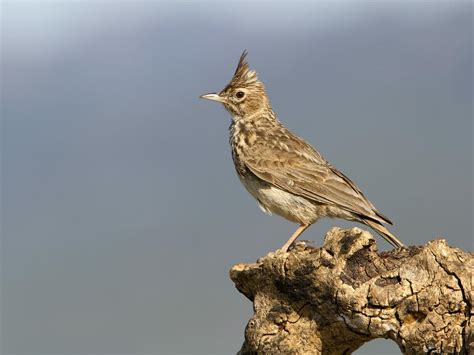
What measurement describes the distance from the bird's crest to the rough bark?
4371 millimetres

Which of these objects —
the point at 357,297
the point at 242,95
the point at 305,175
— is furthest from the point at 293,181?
the point at 357,297

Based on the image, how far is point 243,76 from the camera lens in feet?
37.9

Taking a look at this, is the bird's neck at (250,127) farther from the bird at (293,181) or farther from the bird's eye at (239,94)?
the bird's eye at (239,94)

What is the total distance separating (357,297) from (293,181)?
3659mm

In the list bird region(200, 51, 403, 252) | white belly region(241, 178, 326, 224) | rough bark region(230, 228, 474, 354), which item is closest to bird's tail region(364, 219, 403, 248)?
bird region(200, 51, 403, 252)

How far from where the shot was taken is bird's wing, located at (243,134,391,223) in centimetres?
971

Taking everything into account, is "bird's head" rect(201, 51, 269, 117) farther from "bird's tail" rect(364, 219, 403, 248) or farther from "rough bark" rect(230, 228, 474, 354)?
"rough bark" rect(230, 228, 474, 354)

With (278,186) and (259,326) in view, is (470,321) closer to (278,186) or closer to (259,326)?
(259,326)

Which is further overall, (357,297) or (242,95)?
(242,95)

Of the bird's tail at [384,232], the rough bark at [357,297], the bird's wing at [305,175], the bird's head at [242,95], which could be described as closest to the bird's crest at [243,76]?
the bird's head at [242,95]

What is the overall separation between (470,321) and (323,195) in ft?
12.5

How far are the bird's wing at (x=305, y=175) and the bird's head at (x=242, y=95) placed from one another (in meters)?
0.99

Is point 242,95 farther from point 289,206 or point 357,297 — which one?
point 357,297

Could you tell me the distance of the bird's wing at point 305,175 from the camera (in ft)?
31.9
